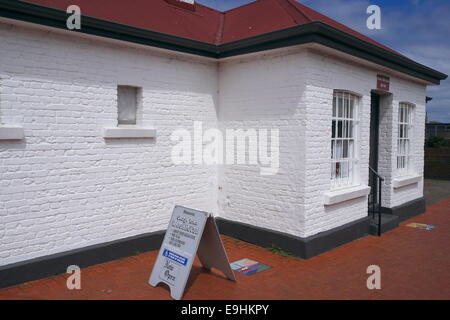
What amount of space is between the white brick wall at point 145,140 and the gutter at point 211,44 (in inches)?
9.7

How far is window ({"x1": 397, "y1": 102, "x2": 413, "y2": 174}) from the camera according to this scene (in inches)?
365

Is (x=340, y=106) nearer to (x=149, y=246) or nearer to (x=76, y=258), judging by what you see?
(x=149, y=246)

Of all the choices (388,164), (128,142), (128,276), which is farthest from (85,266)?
(388,164)

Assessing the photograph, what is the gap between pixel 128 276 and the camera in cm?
537

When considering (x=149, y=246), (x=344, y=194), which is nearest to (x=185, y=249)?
(x=149, y=246)

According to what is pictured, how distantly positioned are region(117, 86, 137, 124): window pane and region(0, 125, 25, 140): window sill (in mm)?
1541

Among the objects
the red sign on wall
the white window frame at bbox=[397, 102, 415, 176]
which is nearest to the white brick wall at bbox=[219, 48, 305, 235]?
the red sign on wall

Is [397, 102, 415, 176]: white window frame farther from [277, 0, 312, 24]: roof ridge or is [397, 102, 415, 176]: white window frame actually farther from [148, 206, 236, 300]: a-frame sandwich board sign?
[148, 206, 236, 300]: a-frame sandwich board sign

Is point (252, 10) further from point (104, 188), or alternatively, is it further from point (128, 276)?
point (128, 276)

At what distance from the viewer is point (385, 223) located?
7949 millimetres

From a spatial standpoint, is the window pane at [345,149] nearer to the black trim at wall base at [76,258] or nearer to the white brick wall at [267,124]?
the white brick wall at [267,124]

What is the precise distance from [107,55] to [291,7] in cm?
354

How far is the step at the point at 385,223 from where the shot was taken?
304 inches

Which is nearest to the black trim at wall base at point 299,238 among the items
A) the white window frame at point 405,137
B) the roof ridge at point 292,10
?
the white window frame at point 405,137
